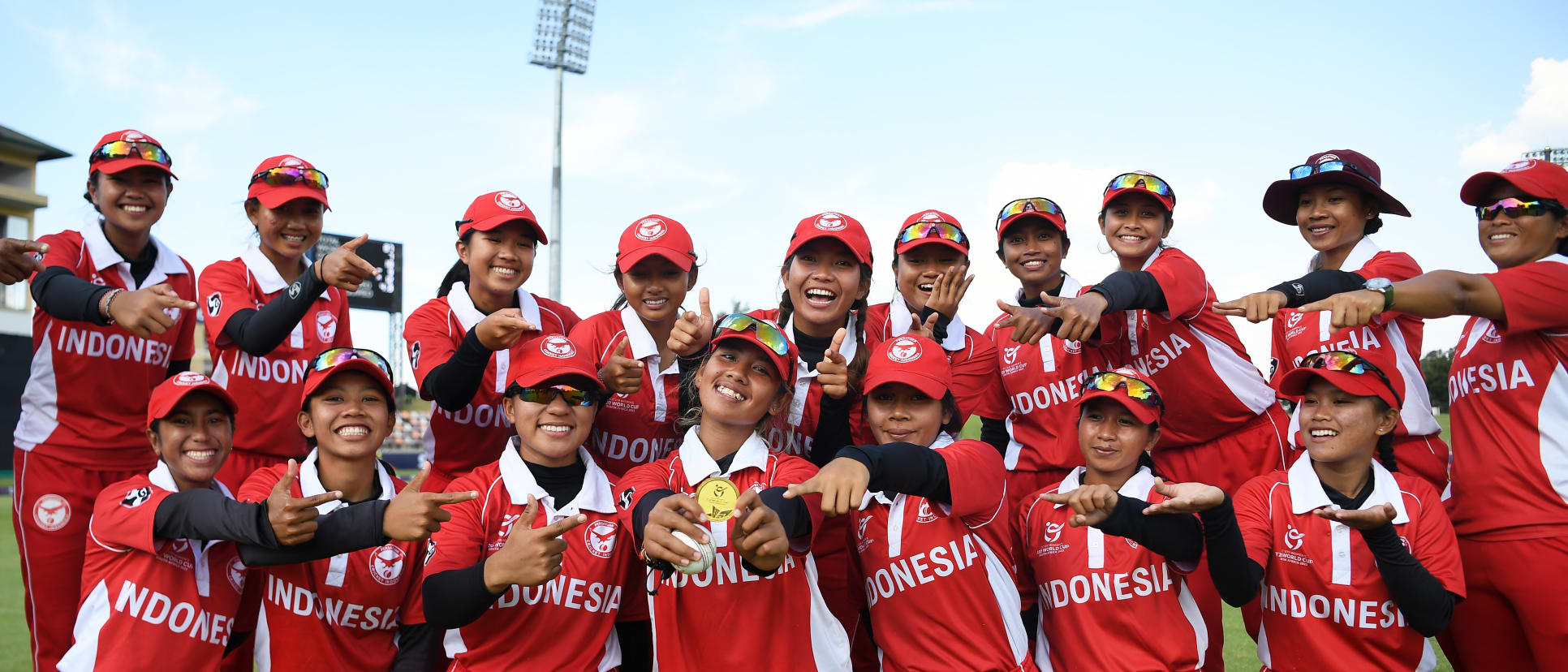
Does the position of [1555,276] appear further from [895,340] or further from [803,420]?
[803,420]

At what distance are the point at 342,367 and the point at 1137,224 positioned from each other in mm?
3917

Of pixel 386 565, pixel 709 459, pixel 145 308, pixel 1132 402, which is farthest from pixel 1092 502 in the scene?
pixel 145 308

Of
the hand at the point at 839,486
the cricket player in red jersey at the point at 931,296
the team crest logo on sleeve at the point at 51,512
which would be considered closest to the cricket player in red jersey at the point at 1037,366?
the cricket player in red jersey at the point at 931,296

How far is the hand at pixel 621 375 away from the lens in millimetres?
4359

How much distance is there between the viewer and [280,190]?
4977mm

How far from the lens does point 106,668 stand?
3.84m

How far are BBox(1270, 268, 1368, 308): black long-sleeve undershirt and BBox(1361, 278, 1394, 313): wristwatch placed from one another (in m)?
0.23

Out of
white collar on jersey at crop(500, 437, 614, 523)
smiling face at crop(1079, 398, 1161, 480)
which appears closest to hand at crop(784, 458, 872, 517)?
white collar on jersey at crop(500, 437, 614, 523)

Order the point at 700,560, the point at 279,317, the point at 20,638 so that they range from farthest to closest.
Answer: the point at 20,638
the point at 279,317
the point at 700,560

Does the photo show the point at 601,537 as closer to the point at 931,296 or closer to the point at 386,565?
the point at 386,565

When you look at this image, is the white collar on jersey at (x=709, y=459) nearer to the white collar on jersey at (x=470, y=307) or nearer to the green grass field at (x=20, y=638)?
the white collar on jersey at (x=470, y=307)

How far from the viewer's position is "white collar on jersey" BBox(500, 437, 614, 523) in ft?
13.1

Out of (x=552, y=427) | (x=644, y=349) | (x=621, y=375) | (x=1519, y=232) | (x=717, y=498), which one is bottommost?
(x=717, y=498)

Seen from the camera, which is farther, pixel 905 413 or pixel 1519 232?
pixel 1519 232
